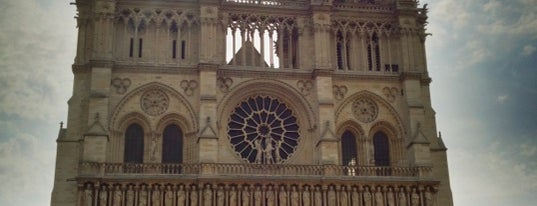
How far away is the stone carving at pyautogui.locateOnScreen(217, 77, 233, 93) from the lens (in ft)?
108

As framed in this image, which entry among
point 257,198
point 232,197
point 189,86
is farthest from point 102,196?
point 189,86

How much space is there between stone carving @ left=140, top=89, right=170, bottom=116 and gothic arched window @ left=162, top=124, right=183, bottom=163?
0.94 m

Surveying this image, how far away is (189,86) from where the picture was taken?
32.6 metres

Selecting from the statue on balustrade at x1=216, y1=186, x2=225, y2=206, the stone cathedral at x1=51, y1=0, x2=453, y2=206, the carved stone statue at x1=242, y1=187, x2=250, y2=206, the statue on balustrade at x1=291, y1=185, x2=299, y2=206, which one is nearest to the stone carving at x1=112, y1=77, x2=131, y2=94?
the stone cathedral at x1=51, y1=0, x2=453, y2=206

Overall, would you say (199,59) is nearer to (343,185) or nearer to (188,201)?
(188,201)

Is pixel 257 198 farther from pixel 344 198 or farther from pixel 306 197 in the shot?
pixel 344 198

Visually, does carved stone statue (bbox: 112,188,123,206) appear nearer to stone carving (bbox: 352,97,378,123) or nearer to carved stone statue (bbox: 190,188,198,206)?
carved stone statue (bbox: 190,188,198,206)

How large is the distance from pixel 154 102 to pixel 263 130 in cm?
533

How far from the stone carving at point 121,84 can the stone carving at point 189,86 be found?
2.50 m

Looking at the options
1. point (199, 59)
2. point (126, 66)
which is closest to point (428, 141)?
point (199, 59)

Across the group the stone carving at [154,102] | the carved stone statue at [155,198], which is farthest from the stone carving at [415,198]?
the stone carving at [154,102]

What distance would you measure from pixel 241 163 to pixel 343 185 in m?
4.69

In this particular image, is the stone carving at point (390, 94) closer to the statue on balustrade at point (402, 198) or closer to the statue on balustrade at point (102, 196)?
the statue on balustrade at point (402, 198)

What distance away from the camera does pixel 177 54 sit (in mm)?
33219
